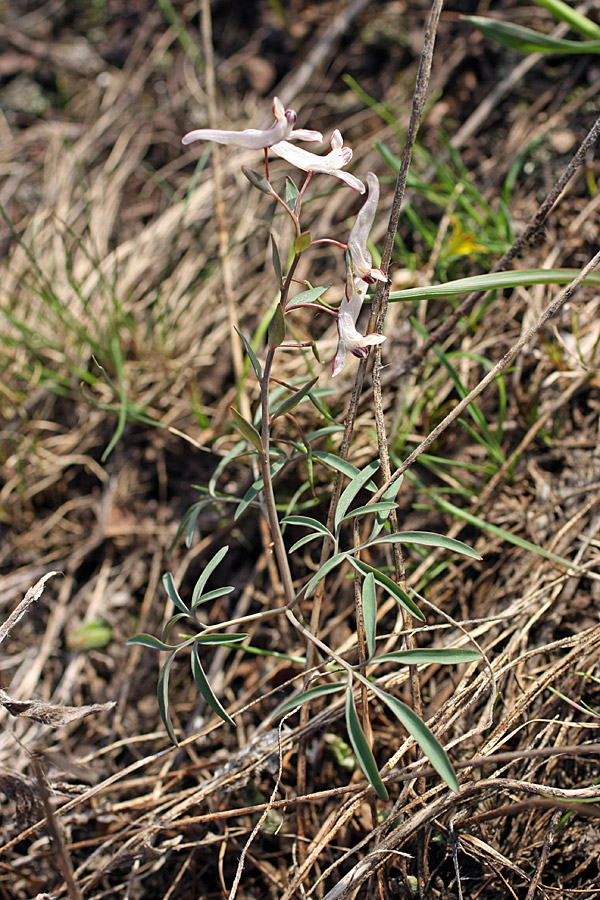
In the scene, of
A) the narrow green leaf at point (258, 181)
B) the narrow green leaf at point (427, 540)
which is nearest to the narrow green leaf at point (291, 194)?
the narrow green leaf at point (258, 181)

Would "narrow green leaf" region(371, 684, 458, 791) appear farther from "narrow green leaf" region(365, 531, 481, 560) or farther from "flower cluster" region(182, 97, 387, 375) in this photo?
"flower cluster" region(182, 97, 387, 375)

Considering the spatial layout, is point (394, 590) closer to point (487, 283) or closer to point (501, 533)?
point (501, 533)

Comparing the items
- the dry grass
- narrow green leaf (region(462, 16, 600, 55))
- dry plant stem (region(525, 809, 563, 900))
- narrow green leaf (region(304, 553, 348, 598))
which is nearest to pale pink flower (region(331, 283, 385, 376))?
narrow green leaf (region(304, 553, 348, 598))

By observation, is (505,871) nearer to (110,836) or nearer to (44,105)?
(110,836)

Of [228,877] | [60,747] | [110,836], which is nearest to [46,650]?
[60,747]

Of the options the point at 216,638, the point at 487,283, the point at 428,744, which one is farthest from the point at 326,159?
A: the point at 428,744

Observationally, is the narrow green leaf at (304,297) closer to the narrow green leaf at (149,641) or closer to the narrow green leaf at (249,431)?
the narrow green leaf at (249,431)
